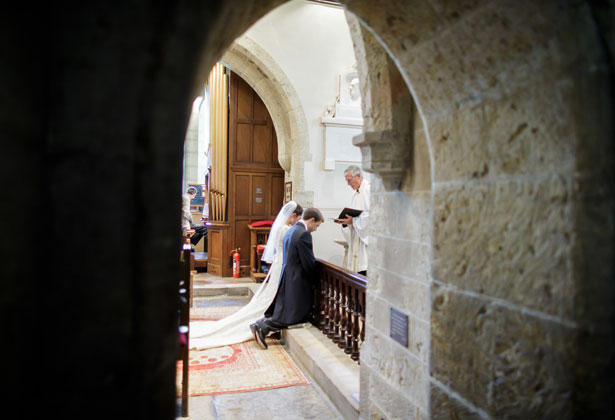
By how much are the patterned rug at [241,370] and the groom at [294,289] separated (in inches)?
8.1

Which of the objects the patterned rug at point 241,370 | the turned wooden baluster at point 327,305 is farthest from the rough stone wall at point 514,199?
the turned wooden baluster at point 327,305

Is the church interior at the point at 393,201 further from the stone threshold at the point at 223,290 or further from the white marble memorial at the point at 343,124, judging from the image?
the white marble memorial at the point at 343,124

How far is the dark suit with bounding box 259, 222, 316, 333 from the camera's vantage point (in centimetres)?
421

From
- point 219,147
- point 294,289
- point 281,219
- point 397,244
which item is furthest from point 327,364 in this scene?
point 219,147

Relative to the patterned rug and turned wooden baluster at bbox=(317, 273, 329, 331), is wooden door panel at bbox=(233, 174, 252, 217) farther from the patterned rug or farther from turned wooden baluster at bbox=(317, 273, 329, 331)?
turned wooden baluster at bbox=(317, 273, 329, 331)

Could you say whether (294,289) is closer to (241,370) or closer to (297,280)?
(297,280)

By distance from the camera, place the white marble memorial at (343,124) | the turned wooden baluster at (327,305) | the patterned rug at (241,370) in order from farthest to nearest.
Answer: the white marble memorial at (343,124)
the turned wooden baluster at (327,305)
the patterned rug at (241,370)

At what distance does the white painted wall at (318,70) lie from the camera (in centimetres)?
656

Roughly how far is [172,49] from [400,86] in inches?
58.0

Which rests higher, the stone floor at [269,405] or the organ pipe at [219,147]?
the organ pipe at [219,147]

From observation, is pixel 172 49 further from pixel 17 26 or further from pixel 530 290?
pixel 530 290

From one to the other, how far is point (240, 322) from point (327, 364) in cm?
151

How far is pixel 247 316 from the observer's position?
15.0 ft

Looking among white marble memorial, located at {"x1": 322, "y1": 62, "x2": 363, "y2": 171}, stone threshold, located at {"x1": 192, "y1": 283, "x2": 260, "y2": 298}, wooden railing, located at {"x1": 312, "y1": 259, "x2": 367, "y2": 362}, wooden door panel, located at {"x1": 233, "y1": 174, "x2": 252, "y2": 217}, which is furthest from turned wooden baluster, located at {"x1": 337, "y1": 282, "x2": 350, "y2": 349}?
wooden door panel, located at {"x1": 233, "y1": 174, "x2": 252, "y2": 217}
